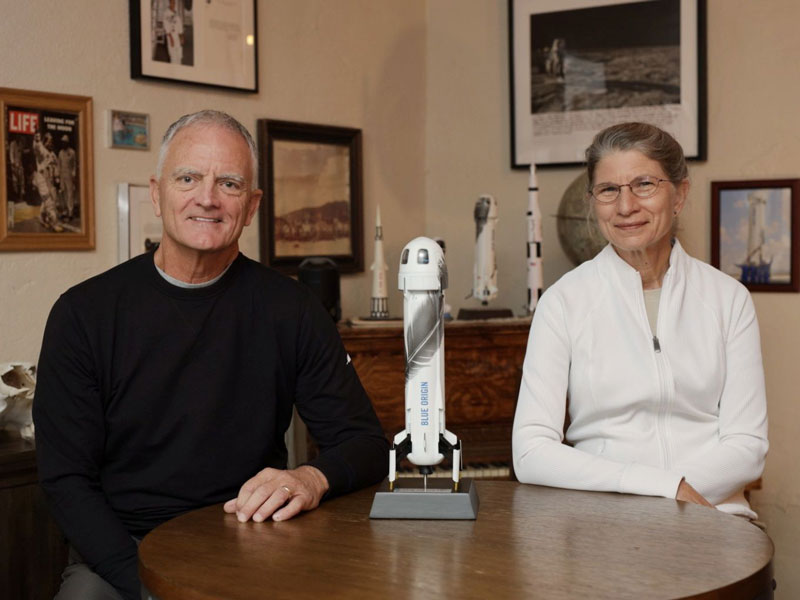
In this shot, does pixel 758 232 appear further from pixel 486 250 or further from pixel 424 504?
pixel 424 504

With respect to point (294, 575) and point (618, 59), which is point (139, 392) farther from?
point (618, 59)

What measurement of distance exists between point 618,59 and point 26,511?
318cm

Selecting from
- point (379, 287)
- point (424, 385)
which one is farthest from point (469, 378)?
point (424, 385)

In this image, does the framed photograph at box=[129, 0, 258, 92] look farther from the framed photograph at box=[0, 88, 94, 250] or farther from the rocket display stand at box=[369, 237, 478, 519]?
the rocket display stand at box=[369, 237, 478, 519]

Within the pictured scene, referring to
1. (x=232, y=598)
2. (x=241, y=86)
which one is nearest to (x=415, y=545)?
(x=232, y=598)

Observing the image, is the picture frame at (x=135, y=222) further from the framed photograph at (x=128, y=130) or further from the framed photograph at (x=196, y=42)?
the framed photograph at (x=196, y=42)

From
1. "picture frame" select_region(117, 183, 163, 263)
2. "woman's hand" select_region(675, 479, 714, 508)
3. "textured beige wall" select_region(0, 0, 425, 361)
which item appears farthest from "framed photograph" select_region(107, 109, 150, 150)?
"woman's hand" select_region(675, 479, 714, 508)

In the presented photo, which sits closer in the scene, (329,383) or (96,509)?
(96,509)

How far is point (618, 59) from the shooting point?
448cm

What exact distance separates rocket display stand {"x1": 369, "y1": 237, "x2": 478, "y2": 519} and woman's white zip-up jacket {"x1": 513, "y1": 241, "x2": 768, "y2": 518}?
1.37 feet

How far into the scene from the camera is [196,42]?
378 centimetres

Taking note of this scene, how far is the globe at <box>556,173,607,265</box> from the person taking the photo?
416 centimetres

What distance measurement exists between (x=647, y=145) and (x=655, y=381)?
587mm

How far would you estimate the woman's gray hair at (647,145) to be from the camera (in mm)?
2436
